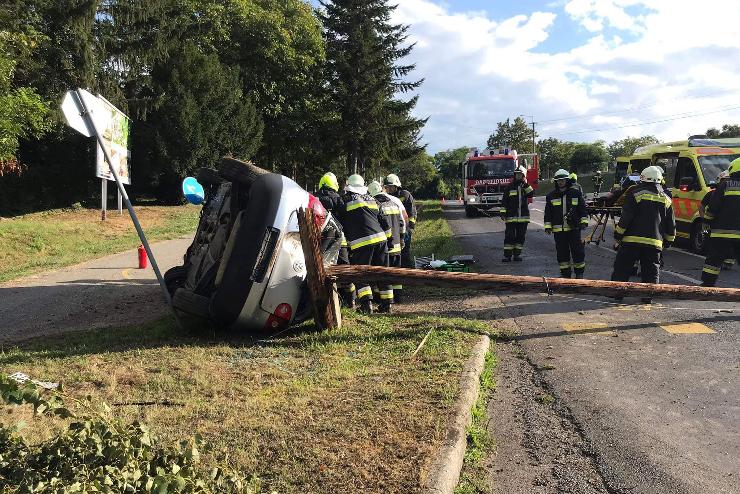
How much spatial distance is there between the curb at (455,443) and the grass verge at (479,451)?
42mm

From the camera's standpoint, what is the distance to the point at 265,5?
3659cm

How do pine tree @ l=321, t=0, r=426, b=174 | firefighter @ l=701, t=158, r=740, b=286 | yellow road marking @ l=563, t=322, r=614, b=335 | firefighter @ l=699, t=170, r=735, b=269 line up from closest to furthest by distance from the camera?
yellow road marking @ l=563, t=322, r=614, b=335 < firefighter @ l=701, t=158, r=740, b=286 < firefighter @ l=699, t=170, r=735, b=269 < pine tree @ l=321, t=0, r=426, b=174

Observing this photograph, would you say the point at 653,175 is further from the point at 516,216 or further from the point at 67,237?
the point at 67,237

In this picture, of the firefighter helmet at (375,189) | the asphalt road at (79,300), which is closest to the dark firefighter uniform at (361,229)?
the firefighter helmet at (375,189)

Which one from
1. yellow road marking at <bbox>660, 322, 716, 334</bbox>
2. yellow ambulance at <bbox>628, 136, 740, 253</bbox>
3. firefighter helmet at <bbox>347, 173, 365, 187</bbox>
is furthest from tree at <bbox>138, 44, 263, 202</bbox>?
yellow road marking at <bbox>660, 322, 716, 334</bbox>

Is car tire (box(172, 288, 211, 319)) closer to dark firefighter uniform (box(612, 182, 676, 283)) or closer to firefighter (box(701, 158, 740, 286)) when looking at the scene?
dark firefighter uniform (box(612, 182, 676, 283))

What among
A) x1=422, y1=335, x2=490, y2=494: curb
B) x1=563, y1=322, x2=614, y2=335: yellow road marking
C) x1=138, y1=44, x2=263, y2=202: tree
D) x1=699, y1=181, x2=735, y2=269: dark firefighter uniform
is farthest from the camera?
x1=138, y1=44, x2=263, y2=202: tree

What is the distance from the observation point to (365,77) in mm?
32656

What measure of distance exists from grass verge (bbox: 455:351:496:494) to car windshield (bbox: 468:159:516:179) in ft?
59.2

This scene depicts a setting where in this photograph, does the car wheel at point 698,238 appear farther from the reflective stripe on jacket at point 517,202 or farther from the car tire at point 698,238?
the reflective stripe on jacket at point 517,202

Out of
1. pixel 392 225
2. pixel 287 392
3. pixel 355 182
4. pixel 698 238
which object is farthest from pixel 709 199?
pixel 287 392

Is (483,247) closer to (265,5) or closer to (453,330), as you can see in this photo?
(453,330)

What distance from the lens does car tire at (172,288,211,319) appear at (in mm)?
5184

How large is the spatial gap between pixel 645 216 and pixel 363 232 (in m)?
3.64
